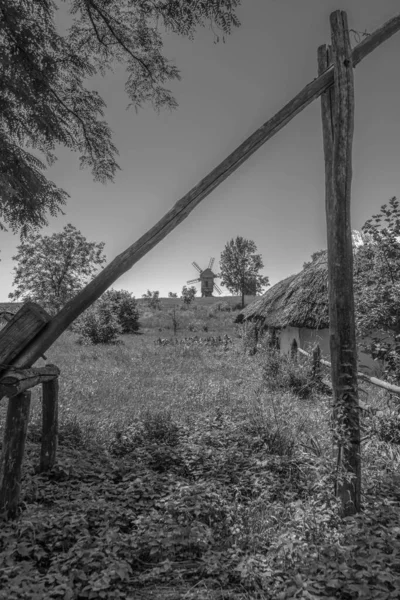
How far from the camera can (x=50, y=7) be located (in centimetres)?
428

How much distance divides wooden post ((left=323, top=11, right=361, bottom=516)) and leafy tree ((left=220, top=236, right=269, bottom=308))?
5201 centimetres

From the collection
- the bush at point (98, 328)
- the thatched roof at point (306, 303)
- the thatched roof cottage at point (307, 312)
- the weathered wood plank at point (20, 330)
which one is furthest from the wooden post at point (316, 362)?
the bush at point (98, 328)

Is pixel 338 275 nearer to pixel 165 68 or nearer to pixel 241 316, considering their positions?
pixel 165 68

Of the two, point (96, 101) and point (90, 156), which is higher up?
point (96, 101)

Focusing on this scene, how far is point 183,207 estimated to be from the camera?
8.82ft

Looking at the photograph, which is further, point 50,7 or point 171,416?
point 171,416

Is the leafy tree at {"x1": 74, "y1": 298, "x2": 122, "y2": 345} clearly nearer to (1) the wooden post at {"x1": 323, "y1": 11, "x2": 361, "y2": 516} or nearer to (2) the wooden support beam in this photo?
(2) the wooden support beam

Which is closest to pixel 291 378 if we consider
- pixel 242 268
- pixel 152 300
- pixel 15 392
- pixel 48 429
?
pixel 48 429

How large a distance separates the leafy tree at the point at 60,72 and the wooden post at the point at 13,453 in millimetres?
2311

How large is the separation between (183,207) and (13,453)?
2.16 metres

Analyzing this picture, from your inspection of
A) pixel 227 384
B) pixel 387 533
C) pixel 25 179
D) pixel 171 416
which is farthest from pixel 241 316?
pixel 387 533

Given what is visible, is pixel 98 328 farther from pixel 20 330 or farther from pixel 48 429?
pixel 20 330

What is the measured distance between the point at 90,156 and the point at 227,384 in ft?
16.7

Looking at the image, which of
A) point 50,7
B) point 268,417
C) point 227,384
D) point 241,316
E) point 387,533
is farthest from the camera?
point 241,316
